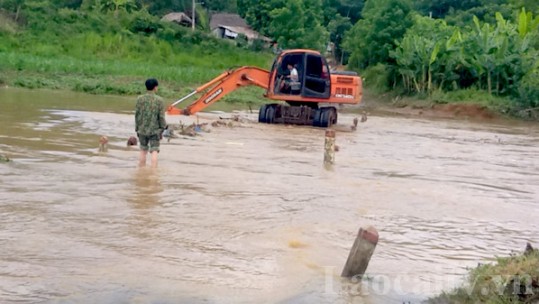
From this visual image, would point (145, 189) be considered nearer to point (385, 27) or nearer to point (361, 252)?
point (361, 252)

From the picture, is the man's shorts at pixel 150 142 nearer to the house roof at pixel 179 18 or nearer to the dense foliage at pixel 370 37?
the dense foliage at pixel 370 37

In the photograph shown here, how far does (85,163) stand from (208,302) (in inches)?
277

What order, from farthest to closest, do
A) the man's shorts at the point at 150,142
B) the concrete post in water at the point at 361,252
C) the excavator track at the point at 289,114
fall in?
the excavator track at the point at 289,114
the man's shorts at the point at 150,142
the concrete post in water at the point at 361,252

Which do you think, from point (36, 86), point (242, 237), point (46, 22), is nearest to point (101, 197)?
point (242, 237)

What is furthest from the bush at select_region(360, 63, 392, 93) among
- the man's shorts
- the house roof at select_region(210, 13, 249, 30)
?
the house roof at select_region(210, 13, 249, 30)

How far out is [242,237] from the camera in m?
8.71

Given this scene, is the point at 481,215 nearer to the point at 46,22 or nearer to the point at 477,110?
the point at 477,110

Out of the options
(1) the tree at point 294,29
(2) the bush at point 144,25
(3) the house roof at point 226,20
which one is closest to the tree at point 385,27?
(1) the tree at point 294,29

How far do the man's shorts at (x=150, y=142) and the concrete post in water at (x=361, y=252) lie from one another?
577cm

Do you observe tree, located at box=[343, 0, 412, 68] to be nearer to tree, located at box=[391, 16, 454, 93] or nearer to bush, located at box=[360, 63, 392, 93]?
bush, located at box=[360, 63, 392, 93]

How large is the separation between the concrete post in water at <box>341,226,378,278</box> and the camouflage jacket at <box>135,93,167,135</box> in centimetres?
565

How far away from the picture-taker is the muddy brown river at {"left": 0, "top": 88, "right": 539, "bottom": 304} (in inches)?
275

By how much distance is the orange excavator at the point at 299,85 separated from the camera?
2272cm

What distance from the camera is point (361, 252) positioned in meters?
6.98
